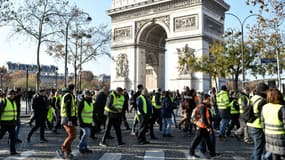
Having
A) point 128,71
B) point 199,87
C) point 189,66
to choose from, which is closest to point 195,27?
point 189,66

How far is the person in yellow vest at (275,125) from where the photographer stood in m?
4.82

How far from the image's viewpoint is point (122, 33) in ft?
119

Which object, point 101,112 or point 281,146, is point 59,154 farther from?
point 281,146

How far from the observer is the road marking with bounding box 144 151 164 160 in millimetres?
7449

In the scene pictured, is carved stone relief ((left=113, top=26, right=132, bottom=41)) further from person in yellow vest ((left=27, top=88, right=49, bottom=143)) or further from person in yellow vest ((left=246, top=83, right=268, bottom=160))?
person in yellow vest ((left=246, top=83, right=268, bottom=160))

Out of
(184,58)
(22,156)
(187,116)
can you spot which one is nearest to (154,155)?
(22,156)

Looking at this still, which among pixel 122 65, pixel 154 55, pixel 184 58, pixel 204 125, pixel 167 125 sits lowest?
pixel 167 125

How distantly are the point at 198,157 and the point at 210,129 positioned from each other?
34.2 inches

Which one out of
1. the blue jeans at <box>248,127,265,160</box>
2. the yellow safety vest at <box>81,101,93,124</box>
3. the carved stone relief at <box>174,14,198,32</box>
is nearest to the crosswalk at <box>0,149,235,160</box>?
the yellow safety vest at <box>81,101,93,124</box>

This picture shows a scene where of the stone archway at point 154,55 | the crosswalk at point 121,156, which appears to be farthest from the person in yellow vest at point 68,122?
the stone archway at point 154,55

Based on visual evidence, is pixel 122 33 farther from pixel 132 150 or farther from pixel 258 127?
pixel 258 127

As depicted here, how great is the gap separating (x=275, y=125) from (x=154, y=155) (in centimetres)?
370

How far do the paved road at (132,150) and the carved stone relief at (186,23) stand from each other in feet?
69.1

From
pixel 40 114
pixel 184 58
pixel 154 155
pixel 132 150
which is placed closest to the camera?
pixel 154 155
